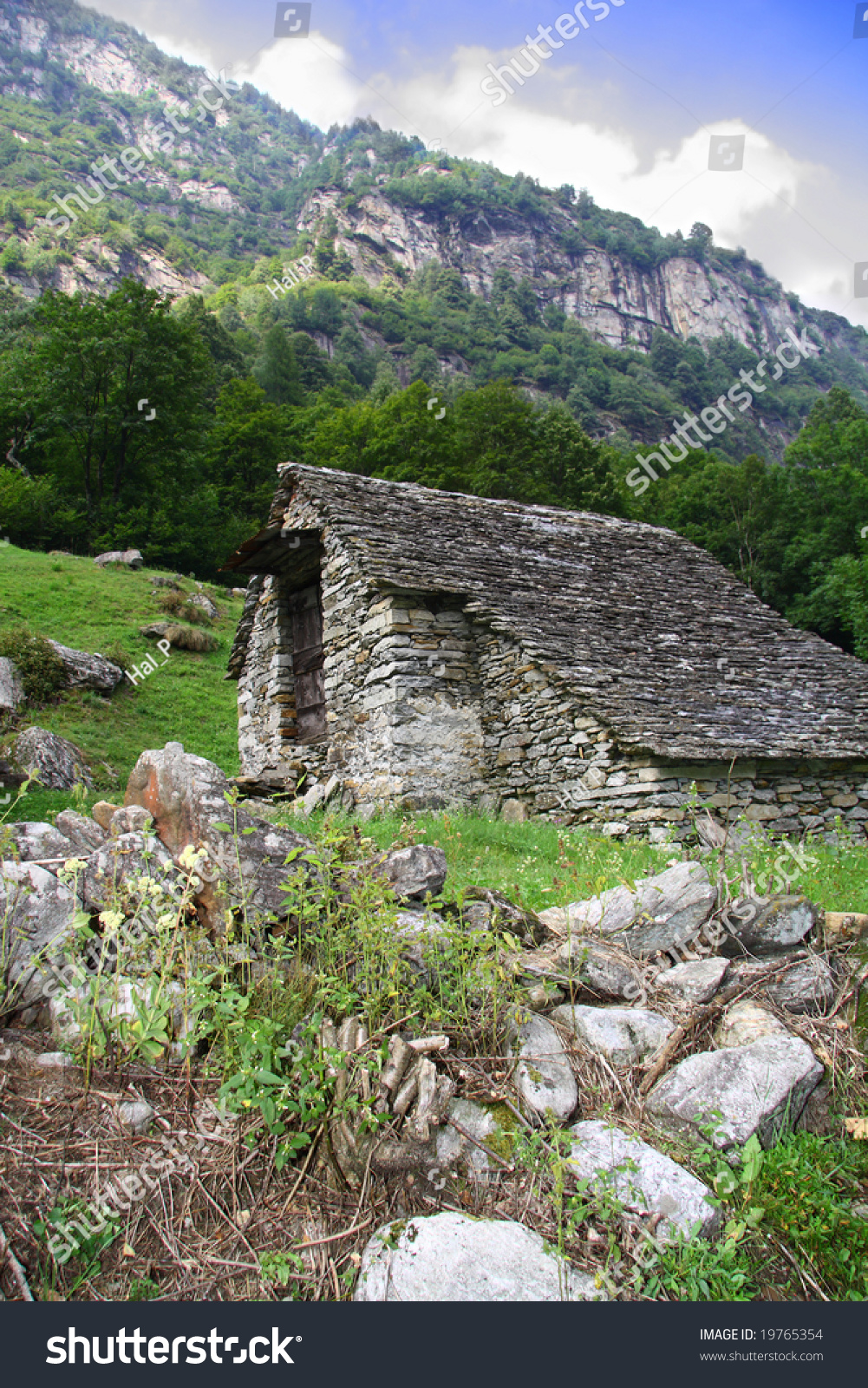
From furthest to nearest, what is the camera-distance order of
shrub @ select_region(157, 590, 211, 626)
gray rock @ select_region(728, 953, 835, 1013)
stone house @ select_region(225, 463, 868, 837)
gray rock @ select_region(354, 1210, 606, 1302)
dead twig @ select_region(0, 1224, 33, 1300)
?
shrub @ select_region(157, 590, 211, 626) < stone house @ select_region(225, 463, 868, 837) < gray rock @ select_region(728, 953, 835, 1013) < gray rock @ select_region(354, 1210, 606, 1302) < dead twig @ select_region(0, 1224, 33, 1300)

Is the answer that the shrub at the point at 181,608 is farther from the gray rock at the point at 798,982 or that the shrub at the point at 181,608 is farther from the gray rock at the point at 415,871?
the gray rock at the point at 798,982

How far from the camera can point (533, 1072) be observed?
10.1 feet

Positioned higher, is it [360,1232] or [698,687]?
[698,687]

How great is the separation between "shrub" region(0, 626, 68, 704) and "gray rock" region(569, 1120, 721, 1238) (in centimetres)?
1420

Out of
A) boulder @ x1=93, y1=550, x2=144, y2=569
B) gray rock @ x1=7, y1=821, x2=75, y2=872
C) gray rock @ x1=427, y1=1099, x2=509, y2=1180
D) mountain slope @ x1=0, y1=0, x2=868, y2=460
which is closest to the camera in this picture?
gray rock @ x1=427, y1=1099, x2=509, y2=1180

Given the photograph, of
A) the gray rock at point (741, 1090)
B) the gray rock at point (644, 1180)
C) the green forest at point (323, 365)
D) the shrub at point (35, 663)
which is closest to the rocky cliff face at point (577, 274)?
the green forest at point (323, 365)

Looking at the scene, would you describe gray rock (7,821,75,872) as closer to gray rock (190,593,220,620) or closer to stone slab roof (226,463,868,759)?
stone slab roof (226,463,868,759)

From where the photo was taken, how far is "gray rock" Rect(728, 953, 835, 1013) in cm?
359

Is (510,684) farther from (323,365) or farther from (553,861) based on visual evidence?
(323,365)

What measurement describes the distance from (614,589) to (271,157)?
176 m

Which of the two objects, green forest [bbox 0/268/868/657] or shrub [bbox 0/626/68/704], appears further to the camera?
green forest [bbox 0/268/868/657]

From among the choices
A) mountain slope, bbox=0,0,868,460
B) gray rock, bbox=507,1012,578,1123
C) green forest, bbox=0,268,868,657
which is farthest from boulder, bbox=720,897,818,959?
mountain slope, bbox=0,0,868,460
